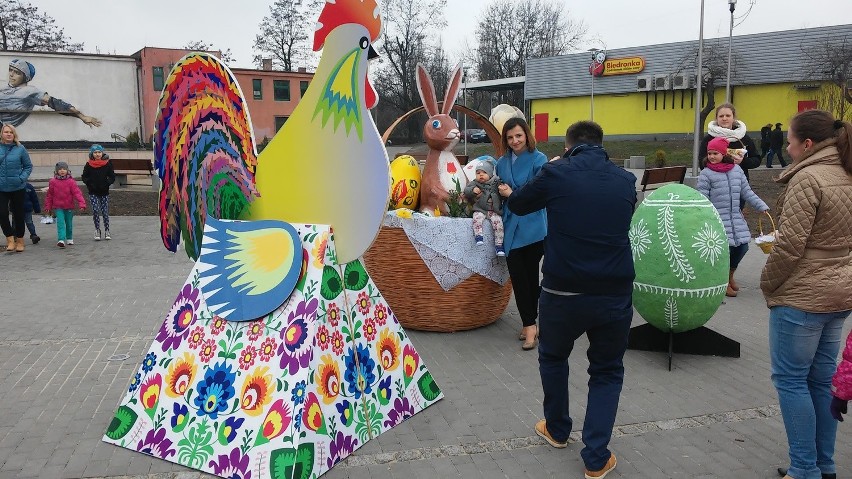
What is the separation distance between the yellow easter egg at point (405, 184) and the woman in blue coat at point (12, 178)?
20.8 feet

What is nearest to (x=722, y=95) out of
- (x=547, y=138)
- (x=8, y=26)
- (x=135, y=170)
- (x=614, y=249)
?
(x=547, y=138)

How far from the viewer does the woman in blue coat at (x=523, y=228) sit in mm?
4918

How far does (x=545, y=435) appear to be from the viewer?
3.61 m

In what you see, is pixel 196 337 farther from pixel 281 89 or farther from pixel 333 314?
pixel 281 89

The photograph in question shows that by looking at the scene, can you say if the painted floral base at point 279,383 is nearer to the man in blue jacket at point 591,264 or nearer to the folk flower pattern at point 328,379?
the folk flower pattern at point 328,379

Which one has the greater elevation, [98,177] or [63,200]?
[98,177]

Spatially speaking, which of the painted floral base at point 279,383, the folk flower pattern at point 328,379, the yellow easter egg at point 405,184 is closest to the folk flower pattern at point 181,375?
the painted floral base at point 279,383

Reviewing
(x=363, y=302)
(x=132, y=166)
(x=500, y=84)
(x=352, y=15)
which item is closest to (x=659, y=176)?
(x=363, y=302)

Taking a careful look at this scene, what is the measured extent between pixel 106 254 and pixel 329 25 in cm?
762

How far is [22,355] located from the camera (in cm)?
513

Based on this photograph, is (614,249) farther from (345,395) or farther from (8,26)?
(8,26)

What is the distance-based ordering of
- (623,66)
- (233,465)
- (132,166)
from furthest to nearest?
(623,66) < (132,166) < (233,465)

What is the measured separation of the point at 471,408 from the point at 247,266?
165 cm

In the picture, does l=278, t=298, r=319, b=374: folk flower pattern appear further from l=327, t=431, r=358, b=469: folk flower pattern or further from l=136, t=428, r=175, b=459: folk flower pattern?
l=136, t=428, r=175, b=459: folk flower pattern
